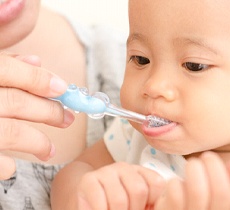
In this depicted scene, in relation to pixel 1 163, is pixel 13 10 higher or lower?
higher

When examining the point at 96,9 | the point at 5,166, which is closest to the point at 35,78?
the point at 5,166

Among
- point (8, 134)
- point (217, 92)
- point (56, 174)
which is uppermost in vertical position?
point (217, 92)

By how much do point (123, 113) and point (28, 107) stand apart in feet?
0.46

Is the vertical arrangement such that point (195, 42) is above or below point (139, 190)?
above

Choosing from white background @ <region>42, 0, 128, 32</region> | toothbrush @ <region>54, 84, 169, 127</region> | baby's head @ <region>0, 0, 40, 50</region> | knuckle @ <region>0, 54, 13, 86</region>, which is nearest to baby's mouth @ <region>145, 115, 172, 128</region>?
toothbrush @ <region>54, 84, 169, 127</region>

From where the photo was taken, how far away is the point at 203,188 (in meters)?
0.73

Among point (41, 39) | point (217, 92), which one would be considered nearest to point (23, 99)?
point (217, 92)

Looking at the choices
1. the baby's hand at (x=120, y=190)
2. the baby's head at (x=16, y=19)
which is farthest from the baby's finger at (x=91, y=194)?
the baby's head at (x=16, y=19)

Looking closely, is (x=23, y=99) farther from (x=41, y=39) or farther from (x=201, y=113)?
(x=41, y=39)

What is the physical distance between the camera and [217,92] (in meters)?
0.89

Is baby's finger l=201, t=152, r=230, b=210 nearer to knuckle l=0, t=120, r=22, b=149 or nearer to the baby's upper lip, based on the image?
the baby's upper lip

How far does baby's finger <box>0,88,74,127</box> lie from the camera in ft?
2.90

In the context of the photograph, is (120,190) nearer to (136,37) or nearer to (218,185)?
(218,185)

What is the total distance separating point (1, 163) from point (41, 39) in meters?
0.56
